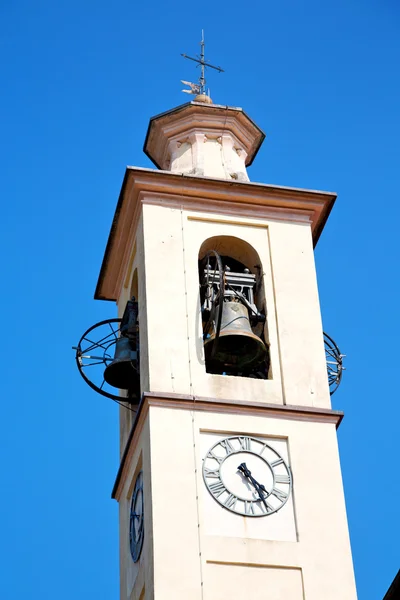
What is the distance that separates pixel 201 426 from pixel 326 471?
1.64 metres

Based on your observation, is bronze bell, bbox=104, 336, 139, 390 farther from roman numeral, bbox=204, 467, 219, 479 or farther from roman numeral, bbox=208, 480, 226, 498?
roman numeral, bbox=208, 480, 226, 498

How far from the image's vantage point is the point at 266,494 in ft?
74.5

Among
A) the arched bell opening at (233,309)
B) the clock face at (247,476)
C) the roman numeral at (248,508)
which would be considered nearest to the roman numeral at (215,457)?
the clock face at (247,476)

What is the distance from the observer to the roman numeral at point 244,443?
23047mm

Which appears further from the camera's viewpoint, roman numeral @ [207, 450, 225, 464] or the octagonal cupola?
the octagonal cupola

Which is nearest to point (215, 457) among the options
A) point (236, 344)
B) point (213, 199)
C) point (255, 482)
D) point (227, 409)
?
point (255, 482)

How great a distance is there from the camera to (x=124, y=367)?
967 inches

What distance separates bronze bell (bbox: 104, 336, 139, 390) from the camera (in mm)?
24484

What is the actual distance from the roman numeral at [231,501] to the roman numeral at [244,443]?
72 centimetres

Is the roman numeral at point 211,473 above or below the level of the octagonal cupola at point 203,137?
below

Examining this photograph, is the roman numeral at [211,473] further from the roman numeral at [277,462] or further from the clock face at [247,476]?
the roman numeral at [277,462]

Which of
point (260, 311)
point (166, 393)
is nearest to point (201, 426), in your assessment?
point (166, 393)

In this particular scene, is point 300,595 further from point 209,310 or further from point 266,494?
point 209,310

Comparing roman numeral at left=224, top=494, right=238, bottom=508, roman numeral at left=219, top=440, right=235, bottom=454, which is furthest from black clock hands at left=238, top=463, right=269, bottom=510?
roman numeral at left=224, top=494, right=238, bottom=508
